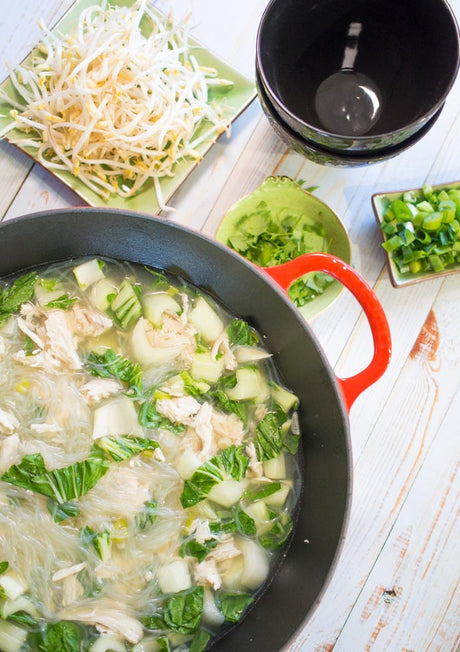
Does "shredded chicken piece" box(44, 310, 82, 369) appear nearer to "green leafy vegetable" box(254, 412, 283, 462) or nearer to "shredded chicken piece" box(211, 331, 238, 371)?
"shredded chicken piece" box(211, 331, 238, 371)

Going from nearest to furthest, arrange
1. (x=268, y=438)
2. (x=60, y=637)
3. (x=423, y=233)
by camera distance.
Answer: (x=60, y=637) < (x=268, y=438) < (x=423, y=233)

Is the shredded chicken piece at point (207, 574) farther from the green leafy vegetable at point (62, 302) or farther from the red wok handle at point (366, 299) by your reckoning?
the green leafy vegetable at point (62, 302)

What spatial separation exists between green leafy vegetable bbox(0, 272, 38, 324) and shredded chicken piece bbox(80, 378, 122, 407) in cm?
33

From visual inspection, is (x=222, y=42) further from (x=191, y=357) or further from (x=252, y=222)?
(x=191, y=357)

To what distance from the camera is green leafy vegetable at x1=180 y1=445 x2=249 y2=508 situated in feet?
6.48

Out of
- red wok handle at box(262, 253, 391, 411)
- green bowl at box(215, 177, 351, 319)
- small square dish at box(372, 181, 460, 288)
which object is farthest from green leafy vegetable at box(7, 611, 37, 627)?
small square dish at box(372, 181, 460, 288)

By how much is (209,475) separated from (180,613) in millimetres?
397

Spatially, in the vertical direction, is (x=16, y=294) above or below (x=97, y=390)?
above

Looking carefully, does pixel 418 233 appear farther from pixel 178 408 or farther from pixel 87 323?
pixel 87 323

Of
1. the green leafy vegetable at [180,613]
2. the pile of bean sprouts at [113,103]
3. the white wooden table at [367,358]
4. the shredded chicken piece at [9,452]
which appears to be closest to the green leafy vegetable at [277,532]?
the green leafy vegetable at [180,613]

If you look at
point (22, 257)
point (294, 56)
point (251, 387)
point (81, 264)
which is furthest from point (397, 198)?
point (22, 257)

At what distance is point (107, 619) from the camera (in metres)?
1.90

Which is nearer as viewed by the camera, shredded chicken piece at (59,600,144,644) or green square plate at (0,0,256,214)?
shredded chicken piece at (59,600,144,644)

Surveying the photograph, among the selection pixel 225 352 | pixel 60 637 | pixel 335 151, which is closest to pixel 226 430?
pixel 225 352
